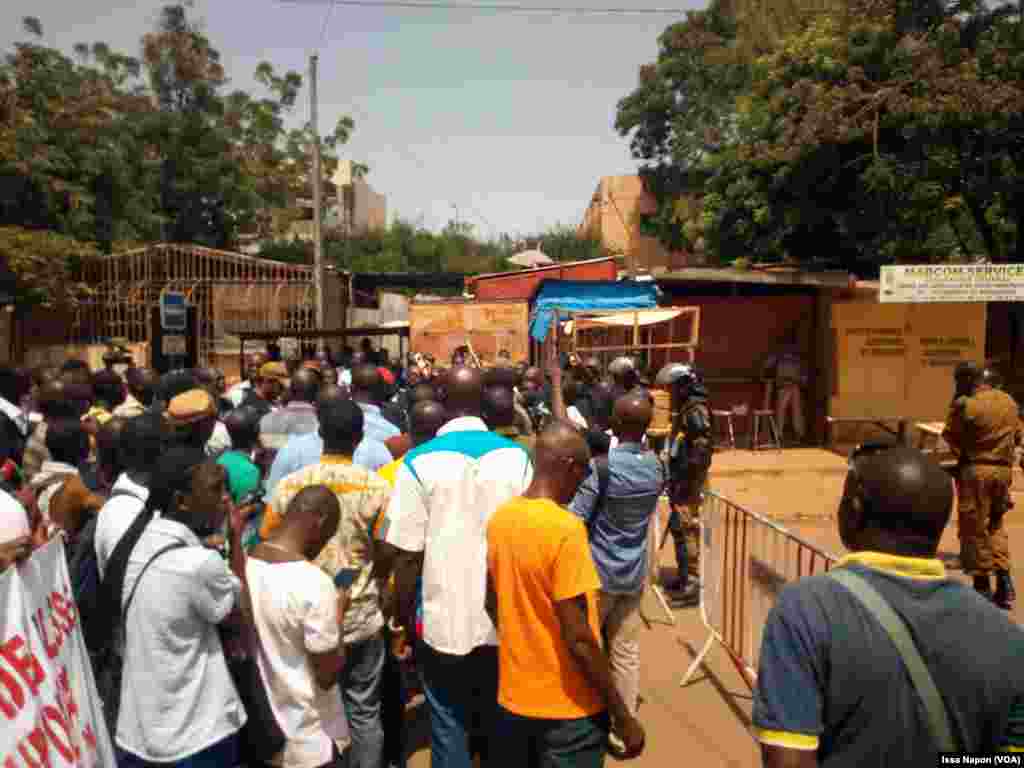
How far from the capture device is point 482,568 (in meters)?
3.31

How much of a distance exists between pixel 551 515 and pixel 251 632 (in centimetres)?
107

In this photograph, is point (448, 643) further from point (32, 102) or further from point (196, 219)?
point (196, 219)

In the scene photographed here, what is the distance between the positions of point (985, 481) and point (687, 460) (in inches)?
97.3

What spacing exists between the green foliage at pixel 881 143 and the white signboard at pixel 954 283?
10.8 ft

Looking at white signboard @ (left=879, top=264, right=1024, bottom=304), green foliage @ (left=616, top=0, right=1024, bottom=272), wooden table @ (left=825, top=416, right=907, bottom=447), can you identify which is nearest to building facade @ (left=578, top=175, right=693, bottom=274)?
green foliage @ (left=616, top=0, right=1024, bottom=272)

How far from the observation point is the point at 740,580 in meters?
4.98

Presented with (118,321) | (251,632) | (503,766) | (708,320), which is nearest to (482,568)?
(503,766)

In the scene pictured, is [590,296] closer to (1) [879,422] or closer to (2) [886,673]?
(1) [879,422]

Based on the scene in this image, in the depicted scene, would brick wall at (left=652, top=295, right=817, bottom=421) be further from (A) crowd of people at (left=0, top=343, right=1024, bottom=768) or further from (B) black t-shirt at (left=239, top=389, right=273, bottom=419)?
(A) crowd of people at (left=0, top=343, right=1024, bottom=768)

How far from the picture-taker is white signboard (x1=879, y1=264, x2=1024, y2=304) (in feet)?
35.1

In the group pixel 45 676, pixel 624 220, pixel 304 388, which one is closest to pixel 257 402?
pixel 304 388

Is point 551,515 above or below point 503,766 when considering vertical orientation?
above

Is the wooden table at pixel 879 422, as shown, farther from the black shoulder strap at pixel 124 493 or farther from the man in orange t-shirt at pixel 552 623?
the black shoulder strap at pixel 124 493

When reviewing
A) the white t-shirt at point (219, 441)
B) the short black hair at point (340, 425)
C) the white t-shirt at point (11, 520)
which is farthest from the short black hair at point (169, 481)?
the white t-shirt at point (219, 441)
